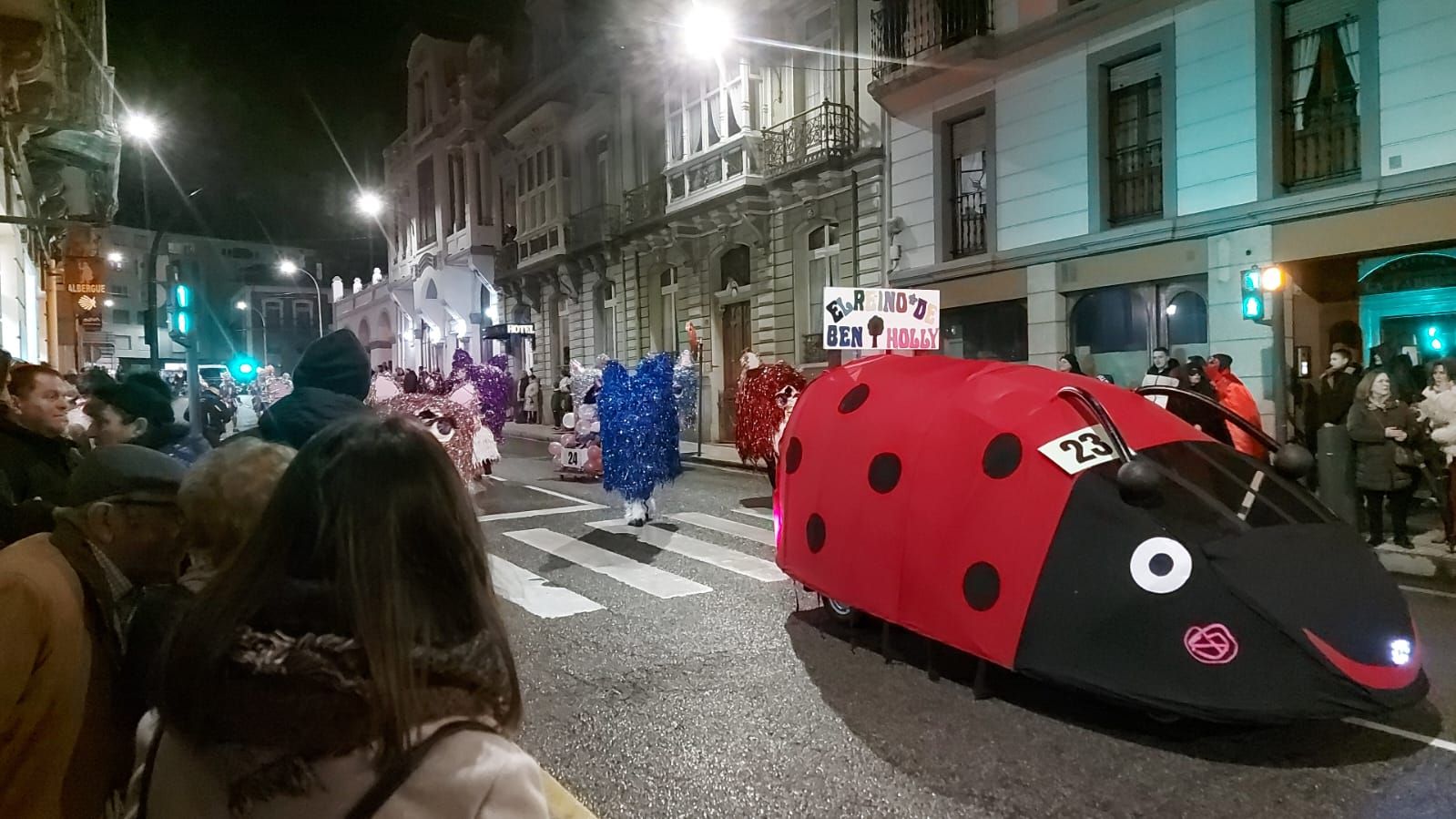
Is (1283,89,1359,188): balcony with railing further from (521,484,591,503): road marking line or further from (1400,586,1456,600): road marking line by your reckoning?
(521,484,591,503): road marking line

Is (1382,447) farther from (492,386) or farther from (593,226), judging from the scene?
(593,226)

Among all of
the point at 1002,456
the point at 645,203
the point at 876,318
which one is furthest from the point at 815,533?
the point at 645,203

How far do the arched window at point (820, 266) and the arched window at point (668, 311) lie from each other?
6114 millimetres

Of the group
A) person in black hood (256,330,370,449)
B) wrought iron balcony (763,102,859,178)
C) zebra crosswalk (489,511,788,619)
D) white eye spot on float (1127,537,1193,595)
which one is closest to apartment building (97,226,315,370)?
wrought iron balcony (763,102,859,178)

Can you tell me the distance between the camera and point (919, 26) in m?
18.5

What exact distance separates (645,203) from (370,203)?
2346 cm

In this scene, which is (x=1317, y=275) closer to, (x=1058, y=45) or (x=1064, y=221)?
(x=1064, y=221)

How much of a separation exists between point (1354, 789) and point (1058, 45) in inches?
572

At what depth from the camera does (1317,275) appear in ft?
44.1

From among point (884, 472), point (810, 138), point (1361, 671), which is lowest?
point (1361, 671)

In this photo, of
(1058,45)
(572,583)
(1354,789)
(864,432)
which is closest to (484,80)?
(1058,45)

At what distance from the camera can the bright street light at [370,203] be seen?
4594 cm

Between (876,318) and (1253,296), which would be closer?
(876,318)

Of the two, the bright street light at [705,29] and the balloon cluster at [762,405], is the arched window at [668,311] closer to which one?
the bright street light at [705,29]
